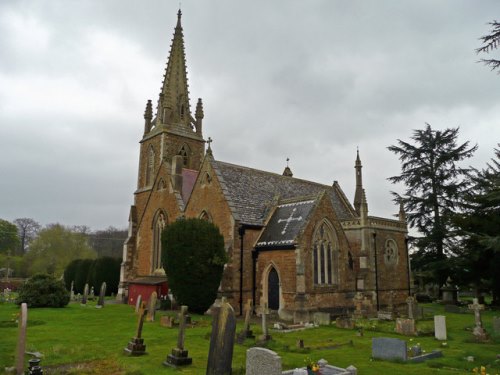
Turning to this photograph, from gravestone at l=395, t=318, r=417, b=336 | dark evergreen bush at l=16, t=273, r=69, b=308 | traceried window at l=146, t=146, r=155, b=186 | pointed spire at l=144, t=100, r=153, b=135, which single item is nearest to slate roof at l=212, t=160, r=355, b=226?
gravestone at l=395, t=318, r=417, b=336

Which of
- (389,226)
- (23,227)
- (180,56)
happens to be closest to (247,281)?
(389,226)

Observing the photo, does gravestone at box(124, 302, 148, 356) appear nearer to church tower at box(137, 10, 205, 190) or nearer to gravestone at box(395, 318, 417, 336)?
gravestone at box(395, 318, 417, 336)

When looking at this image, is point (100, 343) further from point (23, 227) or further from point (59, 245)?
point (23, 227)

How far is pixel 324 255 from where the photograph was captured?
23625 millimetres

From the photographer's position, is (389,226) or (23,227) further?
(23,227)

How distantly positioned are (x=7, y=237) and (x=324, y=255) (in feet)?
236

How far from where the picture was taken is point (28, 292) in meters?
27.5

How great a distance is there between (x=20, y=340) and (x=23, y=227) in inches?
3770

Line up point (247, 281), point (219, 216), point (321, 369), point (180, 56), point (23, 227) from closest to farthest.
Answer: point (321, 369)
point (247, 281)
point (219, 216)
point (180, 56)
point (23, 227)

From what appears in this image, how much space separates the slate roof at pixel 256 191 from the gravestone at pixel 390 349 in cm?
1334

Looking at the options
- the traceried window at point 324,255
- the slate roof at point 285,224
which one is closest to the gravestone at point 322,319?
the traceried window at point 324,255

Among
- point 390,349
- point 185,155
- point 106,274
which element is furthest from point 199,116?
point 390,349

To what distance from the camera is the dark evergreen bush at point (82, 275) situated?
43.9m

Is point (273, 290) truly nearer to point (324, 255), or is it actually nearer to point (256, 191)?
point (324, 255)
